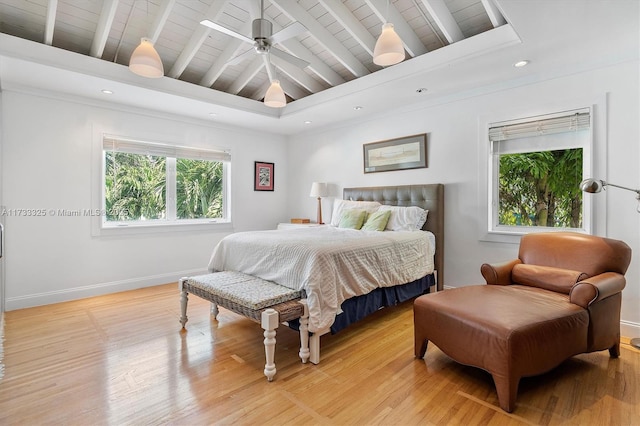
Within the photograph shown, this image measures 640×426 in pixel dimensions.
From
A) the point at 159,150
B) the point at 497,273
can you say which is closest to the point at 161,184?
the point at 159,150

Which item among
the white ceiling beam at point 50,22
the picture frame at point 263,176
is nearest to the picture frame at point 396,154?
the picture frame at point 263,176

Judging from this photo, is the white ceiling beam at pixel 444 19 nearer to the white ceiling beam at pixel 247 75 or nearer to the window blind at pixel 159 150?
the white ceiling beam at pixel 247 75

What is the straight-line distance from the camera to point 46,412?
5.74ft

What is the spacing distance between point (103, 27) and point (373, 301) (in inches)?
138

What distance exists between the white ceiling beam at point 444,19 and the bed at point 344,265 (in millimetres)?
1597

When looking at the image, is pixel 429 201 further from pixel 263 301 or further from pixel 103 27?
pixel 103 27

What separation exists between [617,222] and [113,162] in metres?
5.52

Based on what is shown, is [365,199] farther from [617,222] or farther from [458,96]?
[617,222]

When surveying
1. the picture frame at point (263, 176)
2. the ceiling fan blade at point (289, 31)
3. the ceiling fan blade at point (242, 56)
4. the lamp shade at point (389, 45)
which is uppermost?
the ceiling fan blade at point (289, 31)

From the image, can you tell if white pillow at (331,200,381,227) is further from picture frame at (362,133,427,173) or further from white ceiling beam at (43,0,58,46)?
white ceiling beam at (43,0,58,46)

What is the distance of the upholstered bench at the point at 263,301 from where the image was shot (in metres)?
2.06

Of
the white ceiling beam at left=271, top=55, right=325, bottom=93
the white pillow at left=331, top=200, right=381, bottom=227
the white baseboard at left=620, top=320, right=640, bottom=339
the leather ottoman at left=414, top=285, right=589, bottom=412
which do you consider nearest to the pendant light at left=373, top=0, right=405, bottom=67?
the leather ottoman at left=414, top=285, right=589, bottom=412

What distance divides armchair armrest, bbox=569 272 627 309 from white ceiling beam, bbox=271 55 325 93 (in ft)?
11.6

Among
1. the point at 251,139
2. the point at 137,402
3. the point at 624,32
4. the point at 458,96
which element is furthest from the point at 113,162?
the point at 624,32
